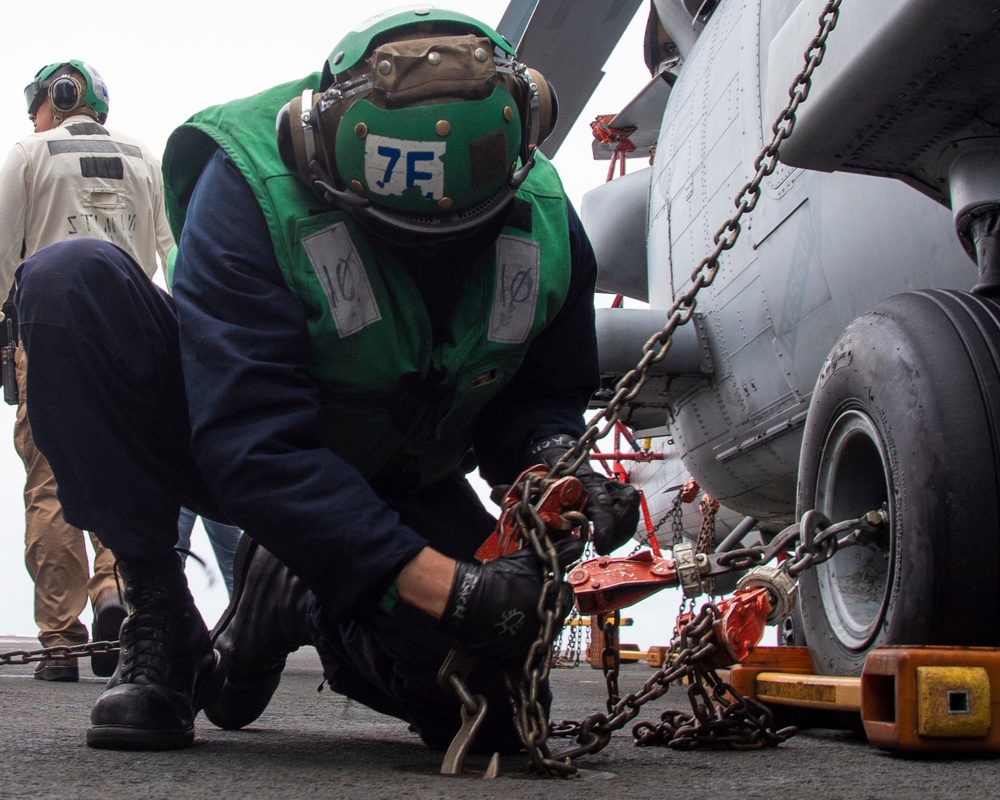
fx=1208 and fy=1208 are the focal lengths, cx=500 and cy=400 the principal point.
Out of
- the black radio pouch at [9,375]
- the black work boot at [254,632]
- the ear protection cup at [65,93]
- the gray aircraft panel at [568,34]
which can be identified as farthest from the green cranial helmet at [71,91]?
the black work boot at [254,632]

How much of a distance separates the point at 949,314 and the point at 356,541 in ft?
3.26

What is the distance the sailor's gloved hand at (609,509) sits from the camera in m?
1.68

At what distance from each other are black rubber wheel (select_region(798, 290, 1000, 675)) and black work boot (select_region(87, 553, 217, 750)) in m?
1.08

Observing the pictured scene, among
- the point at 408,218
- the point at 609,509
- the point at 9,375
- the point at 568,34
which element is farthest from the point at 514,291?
the point at 568,34

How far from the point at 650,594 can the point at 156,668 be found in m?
0.77

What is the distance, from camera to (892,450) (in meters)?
1.83

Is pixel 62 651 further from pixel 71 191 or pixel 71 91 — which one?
pixel 71 91

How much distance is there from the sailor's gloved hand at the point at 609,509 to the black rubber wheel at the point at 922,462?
411mm

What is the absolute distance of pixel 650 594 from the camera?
5.82 ft

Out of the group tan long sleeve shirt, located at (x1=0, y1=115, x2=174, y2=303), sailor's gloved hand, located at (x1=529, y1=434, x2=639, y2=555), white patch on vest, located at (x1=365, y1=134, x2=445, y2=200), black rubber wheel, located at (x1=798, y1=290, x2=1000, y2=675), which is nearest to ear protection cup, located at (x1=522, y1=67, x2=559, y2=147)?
white patch on vest, located at (x1=365, y1=134, x2=445, y2=200)

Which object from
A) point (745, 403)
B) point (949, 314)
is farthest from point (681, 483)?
point (949, 314)

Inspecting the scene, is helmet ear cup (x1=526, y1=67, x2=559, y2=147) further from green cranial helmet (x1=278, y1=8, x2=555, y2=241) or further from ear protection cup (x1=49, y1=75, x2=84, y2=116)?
ear protection cup (x1=49, y1=75, x2=84, y2=116)

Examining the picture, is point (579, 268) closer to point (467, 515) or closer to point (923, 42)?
point (467, 515)

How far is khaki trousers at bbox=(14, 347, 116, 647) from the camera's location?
12.0 ft
